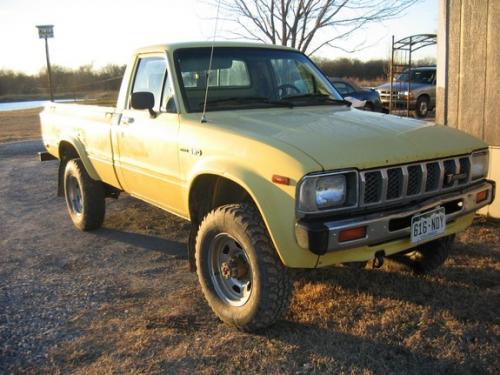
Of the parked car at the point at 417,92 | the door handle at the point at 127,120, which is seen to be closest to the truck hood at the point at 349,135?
the door handle at the point at 127,120

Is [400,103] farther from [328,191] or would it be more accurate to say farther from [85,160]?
[328,191]

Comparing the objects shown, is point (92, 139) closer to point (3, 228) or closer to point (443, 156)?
point (3, 228)

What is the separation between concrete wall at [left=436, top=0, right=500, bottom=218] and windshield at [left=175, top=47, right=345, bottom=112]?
1947 millimetres

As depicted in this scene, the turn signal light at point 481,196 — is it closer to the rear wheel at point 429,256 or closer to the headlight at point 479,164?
the headlight at point 479,164

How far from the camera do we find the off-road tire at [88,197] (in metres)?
5.84

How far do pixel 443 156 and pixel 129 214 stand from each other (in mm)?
4345

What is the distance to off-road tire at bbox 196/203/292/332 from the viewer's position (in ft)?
10.6

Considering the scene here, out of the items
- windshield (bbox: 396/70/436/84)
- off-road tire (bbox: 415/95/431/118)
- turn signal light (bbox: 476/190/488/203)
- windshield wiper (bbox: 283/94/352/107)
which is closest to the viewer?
turn signal light (bbox: 476/190/488/203)

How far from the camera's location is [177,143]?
3949mm

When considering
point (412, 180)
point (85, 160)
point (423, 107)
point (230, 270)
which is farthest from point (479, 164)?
point (423, 107)

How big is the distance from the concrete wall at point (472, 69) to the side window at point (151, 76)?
11.2 ft

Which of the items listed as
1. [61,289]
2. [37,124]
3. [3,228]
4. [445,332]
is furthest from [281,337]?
[37,124]

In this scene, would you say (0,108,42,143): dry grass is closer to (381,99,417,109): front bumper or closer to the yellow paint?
(381,99,417,109): front bumper

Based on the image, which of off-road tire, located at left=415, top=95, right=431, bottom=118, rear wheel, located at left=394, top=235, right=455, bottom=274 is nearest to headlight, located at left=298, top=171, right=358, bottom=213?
rear wheel, located at left=394, top=235, right=455, bottom=274
